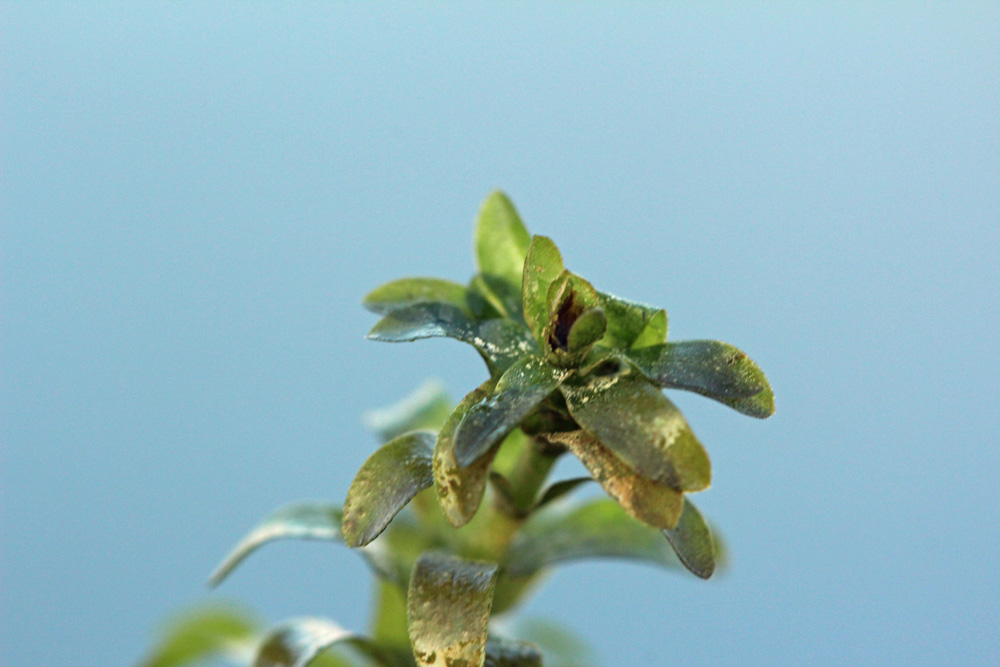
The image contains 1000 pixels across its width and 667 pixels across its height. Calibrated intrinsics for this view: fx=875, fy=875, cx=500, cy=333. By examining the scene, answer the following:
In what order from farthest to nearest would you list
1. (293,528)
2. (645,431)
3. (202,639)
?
(202,639), (293,528), (645,431)

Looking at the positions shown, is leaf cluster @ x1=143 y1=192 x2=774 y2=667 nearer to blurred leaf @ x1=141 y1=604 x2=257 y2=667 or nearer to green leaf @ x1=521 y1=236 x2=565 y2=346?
green leaf @ x1=521 y1=236 x2=565 y2=346

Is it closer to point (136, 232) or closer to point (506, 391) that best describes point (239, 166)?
point (136, 232)

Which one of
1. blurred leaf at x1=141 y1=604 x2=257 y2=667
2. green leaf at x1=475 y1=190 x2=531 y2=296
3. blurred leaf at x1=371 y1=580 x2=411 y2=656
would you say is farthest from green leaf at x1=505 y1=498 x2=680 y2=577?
blurred leaf at x1=141 y1=604 x2=257 y2=667

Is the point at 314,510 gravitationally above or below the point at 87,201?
below

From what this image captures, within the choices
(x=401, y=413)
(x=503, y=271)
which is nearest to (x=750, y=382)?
(x=503, y=271)

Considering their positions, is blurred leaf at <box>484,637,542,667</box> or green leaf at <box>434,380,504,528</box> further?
blurred leaf at <box>484,637,542,667</box>

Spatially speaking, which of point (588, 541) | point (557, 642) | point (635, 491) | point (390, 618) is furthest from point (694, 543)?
point (557, 642)

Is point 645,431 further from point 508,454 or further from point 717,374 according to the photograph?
point 508,454
